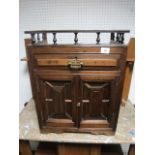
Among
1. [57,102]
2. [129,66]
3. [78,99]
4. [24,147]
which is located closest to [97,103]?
[78,99]

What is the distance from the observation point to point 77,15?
144 centimetres

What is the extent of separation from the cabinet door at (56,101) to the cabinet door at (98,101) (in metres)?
0.08

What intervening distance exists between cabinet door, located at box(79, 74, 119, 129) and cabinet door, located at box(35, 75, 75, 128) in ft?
0.25

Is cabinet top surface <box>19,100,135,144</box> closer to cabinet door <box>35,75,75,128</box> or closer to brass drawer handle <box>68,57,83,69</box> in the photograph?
cabinet door <box>35,75,75,128</box>

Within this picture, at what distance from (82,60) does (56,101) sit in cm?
32

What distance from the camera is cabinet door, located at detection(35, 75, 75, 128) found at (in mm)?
1062

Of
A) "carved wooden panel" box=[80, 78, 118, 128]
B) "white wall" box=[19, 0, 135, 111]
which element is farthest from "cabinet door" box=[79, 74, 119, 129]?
"white wall" box=[19, 0, 135, 111]

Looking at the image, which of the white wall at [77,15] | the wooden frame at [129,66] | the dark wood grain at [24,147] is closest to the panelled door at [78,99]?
the dark wood grain at [24,147]

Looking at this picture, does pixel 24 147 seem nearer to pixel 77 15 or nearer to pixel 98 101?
pixel 98 101

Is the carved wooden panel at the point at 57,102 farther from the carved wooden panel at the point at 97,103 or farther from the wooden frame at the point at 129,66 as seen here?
the wooden frame at the point at 129,66

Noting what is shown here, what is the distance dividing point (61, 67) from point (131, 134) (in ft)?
2.17

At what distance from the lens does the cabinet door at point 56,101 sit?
1062mm
